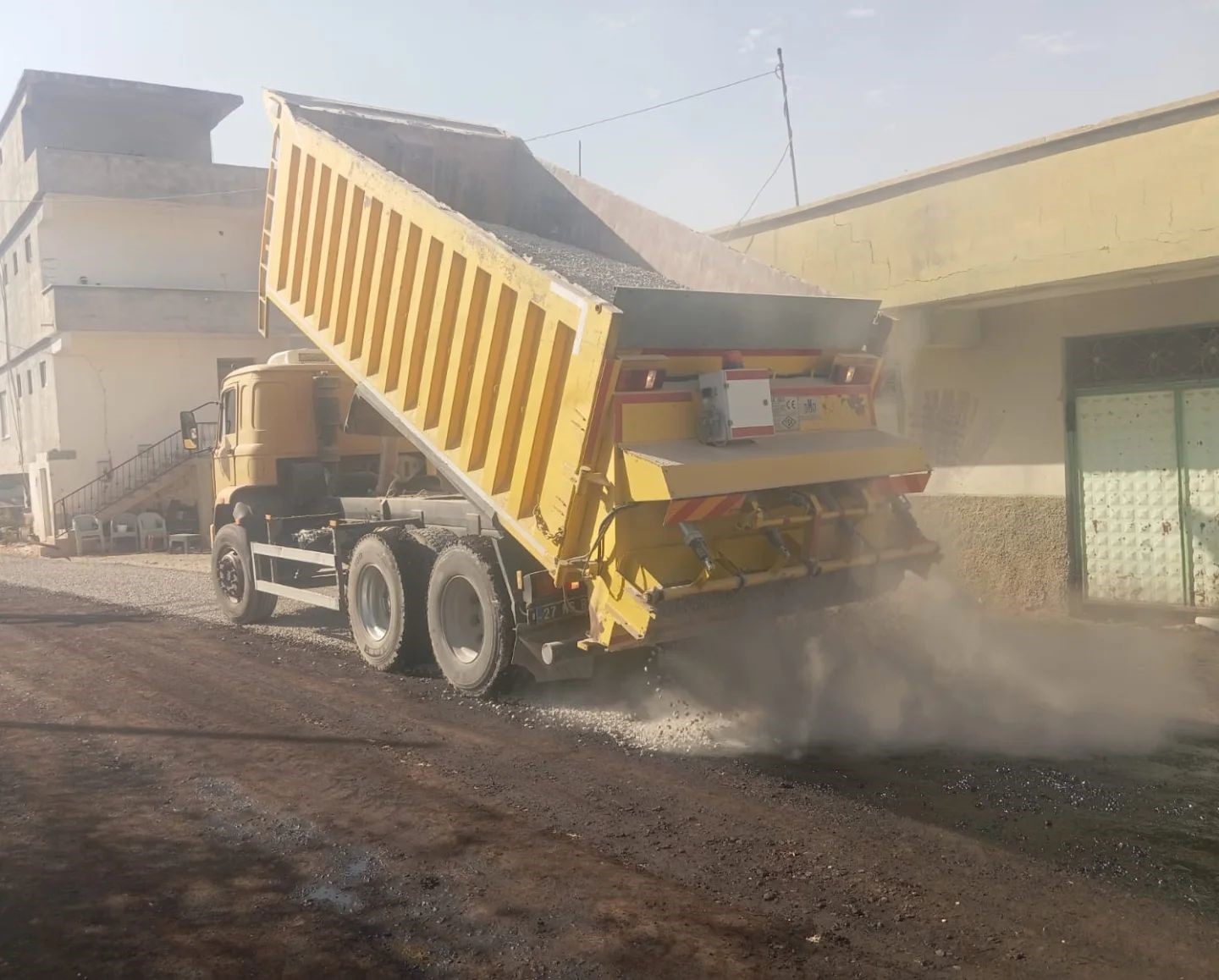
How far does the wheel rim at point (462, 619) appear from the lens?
7363 mm

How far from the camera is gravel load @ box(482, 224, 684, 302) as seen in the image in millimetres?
6883

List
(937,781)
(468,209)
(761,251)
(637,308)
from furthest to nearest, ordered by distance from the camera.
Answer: (761,251)
(468,209)
(637,308)
(937,781)

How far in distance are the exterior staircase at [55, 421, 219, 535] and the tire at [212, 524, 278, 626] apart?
51.6ft

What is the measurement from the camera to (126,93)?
3184 centimetres

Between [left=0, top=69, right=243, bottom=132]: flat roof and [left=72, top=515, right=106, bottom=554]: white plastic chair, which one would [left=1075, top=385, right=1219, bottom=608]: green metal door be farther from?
[left=0, top=69, right=243, bottom=132]: flat roof

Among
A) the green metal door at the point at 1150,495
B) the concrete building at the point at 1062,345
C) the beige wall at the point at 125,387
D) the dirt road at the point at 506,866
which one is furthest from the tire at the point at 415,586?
the beige wall at the point at 125,387

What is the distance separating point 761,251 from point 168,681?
26.5 ft

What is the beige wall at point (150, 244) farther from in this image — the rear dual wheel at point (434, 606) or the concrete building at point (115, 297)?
the rear dual wheel at point (434, 606)

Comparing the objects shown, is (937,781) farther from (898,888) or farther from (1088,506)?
(1088,506)

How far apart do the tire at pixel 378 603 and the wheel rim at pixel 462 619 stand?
63 centimetres

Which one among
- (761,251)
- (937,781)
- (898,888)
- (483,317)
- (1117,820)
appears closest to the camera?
(898,888)

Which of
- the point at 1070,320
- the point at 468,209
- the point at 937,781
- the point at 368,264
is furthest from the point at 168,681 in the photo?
the point at 1070,320

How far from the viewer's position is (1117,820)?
15.6ft

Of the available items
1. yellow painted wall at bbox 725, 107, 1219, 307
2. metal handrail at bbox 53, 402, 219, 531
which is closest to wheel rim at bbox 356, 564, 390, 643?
yellow painted wall at bbox 725, 107, 1219, 307
